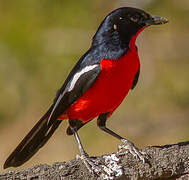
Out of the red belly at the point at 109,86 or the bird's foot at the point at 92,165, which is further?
the red belly at the point at 109,86

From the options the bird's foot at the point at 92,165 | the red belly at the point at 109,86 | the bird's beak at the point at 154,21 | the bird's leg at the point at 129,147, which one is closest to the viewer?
the bird's foot at the point at 92,165

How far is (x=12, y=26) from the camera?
6852mm

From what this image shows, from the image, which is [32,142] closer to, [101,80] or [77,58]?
[101,80]

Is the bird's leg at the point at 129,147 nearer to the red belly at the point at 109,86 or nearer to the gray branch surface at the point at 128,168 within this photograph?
the gray branch surface at the point at 128,168

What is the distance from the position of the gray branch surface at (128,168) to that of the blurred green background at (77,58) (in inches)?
117

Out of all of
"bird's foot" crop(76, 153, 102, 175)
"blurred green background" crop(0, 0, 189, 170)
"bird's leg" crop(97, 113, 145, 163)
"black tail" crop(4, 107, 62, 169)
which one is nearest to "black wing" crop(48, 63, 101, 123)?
"black tail" crop(4, 107, 62, 169)

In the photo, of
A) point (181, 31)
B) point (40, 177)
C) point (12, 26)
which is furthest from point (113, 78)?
point (181, 31)

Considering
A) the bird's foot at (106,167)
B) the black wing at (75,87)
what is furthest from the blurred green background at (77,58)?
the bird's foot at (106,167)

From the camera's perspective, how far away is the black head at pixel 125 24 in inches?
170

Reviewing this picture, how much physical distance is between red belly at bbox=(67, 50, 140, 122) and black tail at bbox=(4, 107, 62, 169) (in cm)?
37

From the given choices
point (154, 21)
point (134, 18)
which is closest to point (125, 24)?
point (134, 18)

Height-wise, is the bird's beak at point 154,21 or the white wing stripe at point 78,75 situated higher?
the bird's beak at point 154,21

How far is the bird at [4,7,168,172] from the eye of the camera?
414cm

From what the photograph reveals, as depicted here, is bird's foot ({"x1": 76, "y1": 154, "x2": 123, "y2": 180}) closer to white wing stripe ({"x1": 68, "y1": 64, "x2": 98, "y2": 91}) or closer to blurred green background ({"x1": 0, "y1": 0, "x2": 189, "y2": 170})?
white wing stripe ({"x1": 68, "y1": 64, "x2": 98, "y2": 91})
